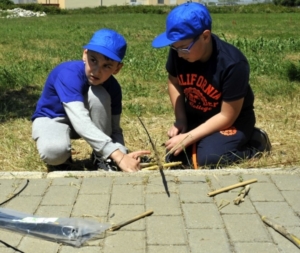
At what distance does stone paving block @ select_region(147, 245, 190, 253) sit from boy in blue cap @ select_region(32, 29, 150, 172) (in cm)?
88

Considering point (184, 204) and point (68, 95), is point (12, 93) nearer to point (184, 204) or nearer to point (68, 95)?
point (68, 95)

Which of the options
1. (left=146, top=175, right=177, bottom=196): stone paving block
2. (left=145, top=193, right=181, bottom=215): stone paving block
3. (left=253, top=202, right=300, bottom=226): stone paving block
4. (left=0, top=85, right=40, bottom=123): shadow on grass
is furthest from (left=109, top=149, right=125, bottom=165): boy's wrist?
(left=0, top=85, right=40, bottom=123): shadow on grass

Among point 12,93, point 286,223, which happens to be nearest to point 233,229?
point 286,223

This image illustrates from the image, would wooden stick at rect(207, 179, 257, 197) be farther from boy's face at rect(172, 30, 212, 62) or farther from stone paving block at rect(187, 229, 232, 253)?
boy's face at rect(172, 30, 212, 62)

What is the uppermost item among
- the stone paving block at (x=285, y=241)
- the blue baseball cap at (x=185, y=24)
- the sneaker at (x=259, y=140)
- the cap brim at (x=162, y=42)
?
the blue baseball cap at (x=185, y=24)

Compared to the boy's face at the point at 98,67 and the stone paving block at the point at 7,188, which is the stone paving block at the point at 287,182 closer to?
the boy's face at the point at 98,67

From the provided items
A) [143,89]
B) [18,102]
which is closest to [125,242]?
[18,102]

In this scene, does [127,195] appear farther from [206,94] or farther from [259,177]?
[206,94]

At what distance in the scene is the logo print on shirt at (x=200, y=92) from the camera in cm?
351

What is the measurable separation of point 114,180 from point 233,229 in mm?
892

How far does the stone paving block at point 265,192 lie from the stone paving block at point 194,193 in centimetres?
27

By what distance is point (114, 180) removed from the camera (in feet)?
10.4

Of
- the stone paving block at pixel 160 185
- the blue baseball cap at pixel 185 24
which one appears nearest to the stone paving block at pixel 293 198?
the stone paving block at pixel 160 185

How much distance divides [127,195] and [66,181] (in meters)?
0.45
